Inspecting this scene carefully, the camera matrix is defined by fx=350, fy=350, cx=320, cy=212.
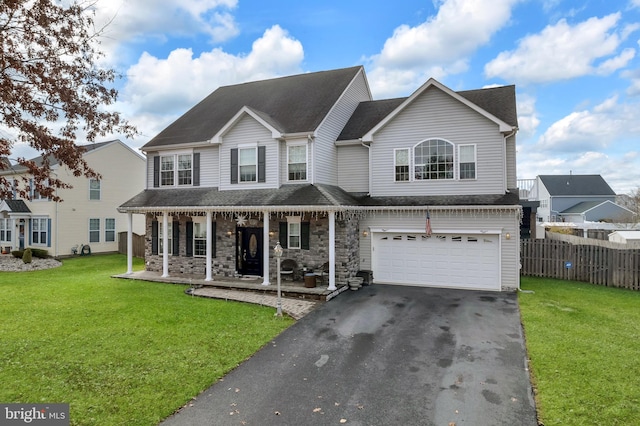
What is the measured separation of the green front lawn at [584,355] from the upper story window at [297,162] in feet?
30.3

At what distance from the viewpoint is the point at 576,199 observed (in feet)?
157

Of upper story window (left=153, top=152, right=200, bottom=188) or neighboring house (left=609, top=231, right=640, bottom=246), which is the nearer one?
upper story window (left=153, top=152, right=200, bottom=188)

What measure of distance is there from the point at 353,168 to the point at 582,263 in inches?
404

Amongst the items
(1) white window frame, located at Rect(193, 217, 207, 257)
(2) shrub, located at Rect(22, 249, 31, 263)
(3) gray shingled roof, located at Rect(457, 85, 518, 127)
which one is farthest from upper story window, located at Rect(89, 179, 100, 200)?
(3) gray shingled roof, located at Rect(457, 85, 518, 127)

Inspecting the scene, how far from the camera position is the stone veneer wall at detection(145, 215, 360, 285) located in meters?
14.0

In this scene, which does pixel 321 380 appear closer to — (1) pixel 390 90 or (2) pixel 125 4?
(2) pixel 125 4

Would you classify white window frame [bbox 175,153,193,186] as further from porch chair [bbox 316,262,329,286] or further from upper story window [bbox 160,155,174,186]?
porch chair [bbox 316,262,329,286]

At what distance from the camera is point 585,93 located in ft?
61.5

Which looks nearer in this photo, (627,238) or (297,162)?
(297,162)

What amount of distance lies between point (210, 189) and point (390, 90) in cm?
1679

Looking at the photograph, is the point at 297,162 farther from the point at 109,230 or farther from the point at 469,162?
the point at 109,230

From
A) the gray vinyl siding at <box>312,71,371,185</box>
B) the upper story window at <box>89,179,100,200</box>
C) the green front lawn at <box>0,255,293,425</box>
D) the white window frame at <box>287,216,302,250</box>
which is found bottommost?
the green front lawn at <box>0,255,293,425</box>

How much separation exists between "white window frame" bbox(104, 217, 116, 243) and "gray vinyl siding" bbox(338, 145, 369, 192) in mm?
18523

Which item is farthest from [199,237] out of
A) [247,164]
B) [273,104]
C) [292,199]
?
[273,104]
